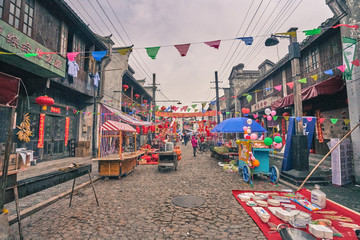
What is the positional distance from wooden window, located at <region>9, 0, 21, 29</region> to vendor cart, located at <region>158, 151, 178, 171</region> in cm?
871

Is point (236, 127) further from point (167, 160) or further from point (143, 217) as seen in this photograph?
point (143, 217)

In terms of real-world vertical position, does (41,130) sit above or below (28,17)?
below

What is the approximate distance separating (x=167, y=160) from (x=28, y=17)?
383 inches

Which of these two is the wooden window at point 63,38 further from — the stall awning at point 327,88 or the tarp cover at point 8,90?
the stall awning at point 327,88

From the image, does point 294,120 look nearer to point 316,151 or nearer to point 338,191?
point 338,191

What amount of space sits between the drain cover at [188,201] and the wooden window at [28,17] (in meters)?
9.83

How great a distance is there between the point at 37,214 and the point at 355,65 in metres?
11.6

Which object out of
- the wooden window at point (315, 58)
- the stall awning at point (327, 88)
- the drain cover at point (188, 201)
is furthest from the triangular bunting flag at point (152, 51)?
the wooden window at point (315, 58)

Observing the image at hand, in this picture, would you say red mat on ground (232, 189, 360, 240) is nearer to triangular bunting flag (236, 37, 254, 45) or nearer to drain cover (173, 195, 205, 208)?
drain cover (173, 195, 205, 208)

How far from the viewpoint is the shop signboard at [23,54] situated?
582 centimetres

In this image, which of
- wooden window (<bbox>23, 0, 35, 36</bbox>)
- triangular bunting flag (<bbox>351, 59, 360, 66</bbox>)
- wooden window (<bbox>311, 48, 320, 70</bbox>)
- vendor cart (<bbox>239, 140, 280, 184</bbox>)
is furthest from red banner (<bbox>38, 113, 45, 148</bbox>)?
wooden window (<bbox>311, 48, 320, 70</bbox>)

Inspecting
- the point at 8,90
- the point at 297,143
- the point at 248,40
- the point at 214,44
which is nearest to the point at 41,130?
the point at 8,90

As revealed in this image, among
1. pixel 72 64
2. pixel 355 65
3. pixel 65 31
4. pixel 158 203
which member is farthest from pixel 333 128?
pixel 65 31

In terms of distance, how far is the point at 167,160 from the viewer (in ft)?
30.5
